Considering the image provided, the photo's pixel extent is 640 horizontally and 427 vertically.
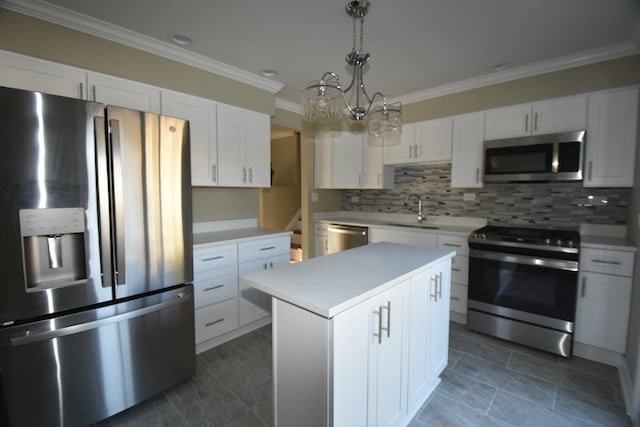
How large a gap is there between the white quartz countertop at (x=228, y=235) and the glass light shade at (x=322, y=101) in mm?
1319

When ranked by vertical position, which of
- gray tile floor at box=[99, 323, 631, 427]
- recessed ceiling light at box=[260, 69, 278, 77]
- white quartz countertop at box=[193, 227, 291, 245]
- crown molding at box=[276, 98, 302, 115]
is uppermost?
recessed ceiling light at box=[260, 69, 278, 77]

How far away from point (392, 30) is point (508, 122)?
163 cm

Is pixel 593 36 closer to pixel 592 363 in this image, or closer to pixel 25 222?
pixel 592 363

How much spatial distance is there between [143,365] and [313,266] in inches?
49.8

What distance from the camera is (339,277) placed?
57.4 inches

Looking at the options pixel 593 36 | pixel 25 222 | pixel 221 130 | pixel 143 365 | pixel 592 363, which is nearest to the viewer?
pixel 25 222

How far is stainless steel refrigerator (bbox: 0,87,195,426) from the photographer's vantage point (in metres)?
1.40

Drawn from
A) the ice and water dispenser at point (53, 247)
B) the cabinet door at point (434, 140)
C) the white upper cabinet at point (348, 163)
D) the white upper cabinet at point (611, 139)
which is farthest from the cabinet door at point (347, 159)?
the ice and water dispenser at point (53, 247)

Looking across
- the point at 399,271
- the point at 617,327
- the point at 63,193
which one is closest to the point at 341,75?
the point at 399,271

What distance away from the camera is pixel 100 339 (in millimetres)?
1642

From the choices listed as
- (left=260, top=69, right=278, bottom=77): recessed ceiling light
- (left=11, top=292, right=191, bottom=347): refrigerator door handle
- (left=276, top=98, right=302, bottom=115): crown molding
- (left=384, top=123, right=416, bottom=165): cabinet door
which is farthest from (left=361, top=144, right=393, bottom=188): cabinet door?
(left=11, top=292, right=191, bottom=347): refrigerator door handle

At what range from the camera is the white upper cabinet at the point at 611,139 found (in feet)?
7.69

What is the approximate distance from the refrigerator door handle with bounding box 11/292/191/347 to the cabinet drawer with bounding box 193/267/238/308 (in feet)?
1.20

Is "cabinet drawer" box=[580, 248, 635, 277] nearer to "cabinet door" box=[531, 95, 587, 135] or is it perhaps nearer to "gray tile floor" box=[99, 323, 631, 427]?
"gray tile floor" box=[99, 323, 631, 427]
